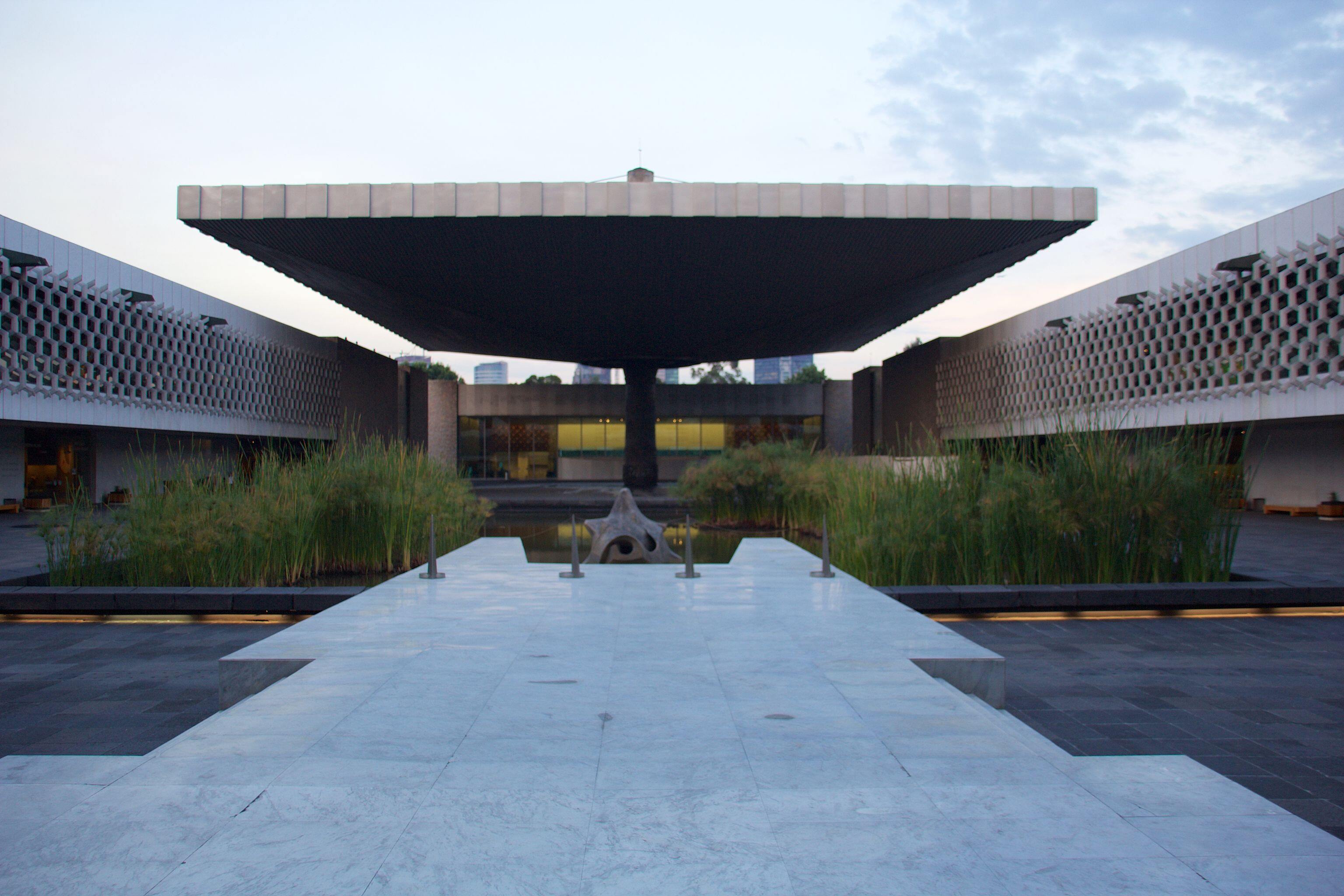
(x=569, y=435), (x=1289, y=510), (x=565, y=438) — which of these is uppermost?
(x=569, y=435)

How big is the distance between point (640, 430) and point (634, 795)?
25.5 metres

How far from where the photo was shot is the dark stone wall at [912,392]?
31531 millimetres

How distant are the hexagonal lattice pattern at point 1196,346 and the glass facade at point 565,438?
15182mm

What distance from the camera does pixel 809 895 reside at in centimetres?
194

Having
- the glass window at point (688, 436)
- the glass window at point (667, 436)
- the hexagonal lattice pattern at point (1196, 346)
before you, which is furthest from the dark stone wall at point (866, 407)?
the hexagonal lattice pattern at point (1196, 346)

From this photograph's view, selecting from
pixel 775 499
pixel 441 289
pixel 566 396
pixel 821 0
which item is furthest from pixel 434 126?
pixel 566 396

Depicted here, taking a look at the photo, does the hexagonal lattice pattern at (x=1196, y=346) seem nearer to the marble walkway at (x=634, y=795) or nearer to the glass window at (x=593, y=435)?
the marble walkway at (x=634, y=795)

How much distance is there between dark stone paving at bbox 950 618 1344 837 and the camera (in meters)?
3.27

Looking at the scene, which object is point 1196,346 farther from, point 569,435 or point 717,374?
point 717,374

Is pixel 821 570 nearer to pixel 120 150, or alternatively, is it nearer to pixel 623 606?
pixel 623 606

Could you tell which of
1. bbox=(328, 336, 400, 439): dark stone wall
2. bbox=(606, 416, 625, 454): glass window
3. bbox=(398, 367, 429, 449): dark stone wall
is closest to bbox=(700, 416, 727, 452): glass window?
bbox=(606, 416, 625, 454): glass window

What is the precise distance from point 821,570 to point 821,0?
6.79 metres

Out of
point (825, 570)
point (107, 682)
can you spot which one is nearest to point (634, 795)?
point (107, 682)

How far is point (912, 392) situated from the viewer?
111 ft
